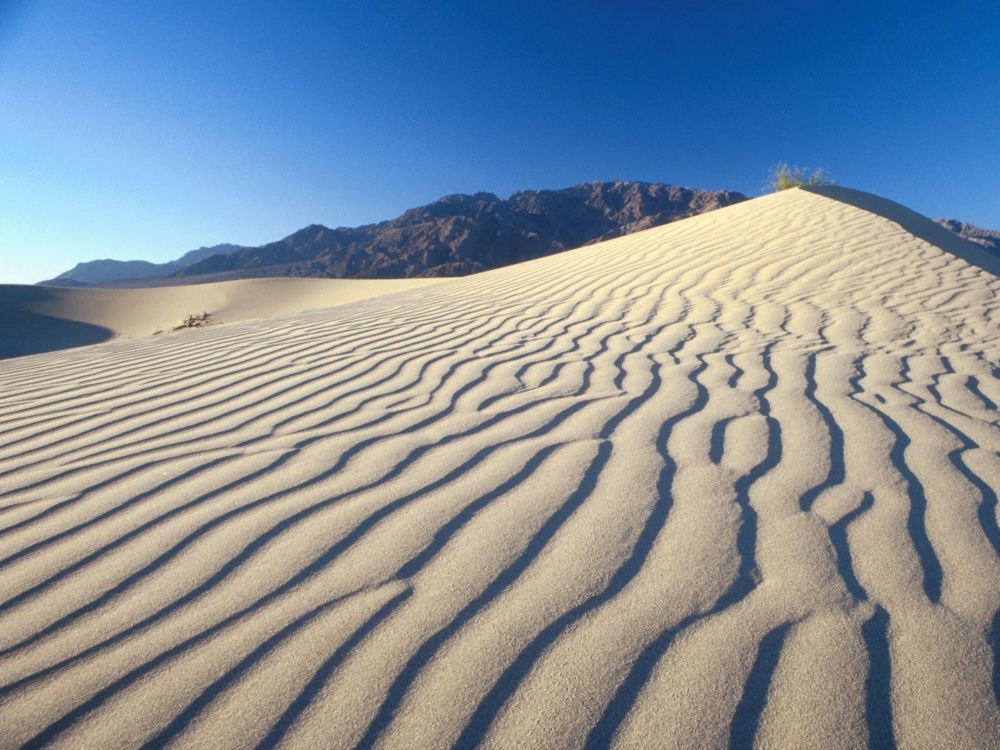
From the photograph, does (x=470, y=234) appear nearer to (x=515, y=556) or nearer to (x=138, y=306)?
(x=138, y=306)

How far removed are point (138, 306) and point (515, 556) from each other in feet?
55.3

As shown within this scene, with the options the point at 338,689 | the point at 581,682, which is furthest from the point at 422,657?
the point at 581,682

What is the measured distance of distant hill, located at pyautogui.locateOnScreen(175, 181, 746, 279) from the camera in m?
49.4

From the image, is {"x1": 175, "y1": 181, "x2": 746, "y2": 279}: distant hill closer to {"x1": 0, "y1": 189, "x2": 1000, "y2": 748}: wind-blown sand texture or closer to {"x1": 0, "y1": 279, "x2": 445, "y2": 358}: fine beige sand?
{"x1": 0, "y1": 279, "x2": 445, "y2": 358}: fine beige sand

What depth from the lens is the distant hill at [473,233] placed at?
49.4m

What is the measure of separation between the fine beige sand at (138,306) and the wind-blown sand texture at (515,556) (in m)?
9.29

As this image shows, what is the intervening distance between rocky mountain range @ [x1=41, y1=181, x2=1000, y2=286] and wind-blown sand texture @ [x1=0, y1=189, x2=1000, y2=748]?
1515 inches

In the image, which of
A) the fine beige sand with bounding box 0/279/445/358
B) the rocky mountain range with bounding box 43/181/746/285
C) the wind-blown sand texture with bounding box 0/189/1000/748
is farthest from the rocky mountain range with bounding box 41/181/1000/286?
the wind-blown sand texture with bounding box 0/189/1000/748

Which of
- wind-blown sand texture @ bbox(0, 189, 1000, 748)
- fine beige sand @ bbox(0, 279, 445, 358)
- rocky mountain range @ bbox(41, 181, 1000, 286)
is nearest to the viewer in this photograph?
wind-blown sand texture @ bbox(0, 189, 1000, 748)

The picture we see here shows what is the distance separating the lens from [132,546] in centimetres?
166

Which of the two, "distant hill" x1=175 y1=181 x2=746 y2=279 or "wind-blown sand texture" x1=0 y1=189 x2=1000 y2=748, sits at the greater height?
"distant hill" x1=175 y1=181 x2=746 y2=279

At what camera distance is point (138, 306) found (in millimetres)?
15195

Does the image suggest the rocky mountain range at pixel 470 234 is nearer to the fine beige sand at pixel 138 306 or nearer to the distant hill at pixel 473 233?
the distant hill at pixel 473 233

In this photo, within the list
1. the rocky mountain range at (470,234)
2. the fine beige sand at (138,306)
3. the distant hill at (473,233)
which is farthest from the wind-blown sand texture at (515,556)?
the rocky mountain range at (470,234)
